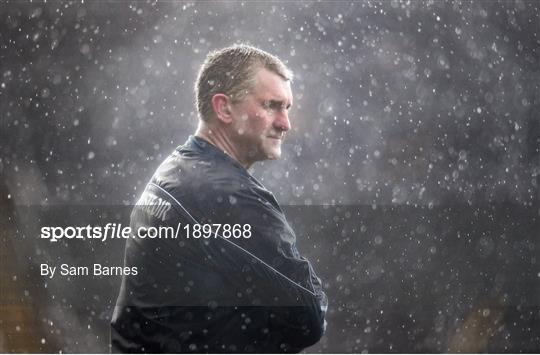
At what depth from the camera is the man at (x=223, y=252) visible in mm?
1461

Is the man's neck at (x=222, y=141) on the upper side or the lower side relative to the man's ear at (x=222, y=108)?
lower

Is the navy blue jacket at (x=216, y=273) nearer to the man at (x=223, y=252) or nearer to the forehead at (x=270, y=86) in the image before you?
the man at (x=223, y=252)

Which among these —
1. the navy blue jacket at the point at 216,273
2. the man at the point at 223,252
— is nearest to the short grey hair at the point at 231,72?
the man at the point at 223,252

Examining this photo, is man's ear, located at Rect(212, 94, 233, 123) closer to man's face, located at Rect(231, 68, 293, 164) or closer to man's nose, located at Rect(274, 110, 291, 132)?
man's face, located at Rect(231, 68, 293, 164)

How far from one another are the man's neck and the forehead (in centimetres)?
13

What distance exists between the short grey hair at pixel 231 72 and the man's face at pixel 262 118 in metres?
0.02

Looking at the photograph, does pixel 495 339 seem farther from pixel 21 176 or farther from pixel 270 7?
pixel 21 176

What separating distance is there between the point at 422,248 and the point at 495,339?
34 centimetres

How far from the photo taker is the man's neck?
152 centimetres

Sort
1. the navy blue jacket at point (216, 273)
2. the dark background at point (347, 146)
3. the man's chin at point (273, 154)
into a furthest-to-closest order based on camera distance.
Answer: the dark background at point (347, 146), the man's chin at point (273, 154), the navy blue jacket at point (216, 273)

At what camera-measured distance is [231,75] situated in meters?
1.57

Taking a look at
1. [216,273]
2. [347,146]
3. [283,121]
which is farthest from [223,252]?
[347,146]

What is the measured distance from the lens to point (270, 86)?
1576mm

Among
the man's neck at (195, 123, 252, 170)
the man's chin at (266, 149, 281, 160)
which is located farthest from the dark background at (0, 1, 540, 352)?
the man's neck at (195, 123, 252, 170)
